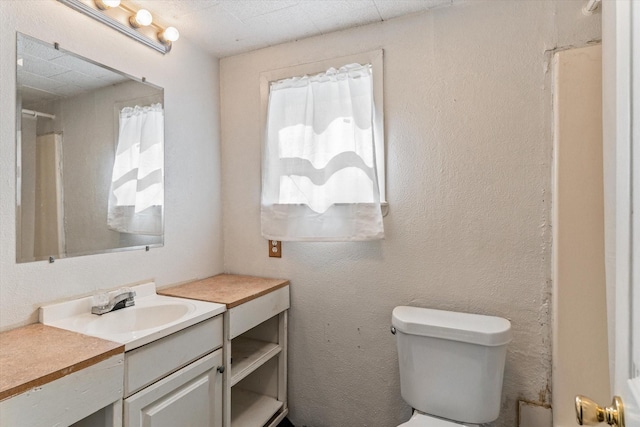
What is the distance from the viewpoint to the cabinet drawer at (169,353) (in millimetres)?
1093

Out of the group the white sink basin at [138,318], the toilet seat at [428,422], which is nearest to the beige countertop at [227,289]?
the white sink basin at [138,318]

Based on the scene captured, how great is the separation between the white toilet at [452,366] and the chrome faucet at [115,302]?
1169mm

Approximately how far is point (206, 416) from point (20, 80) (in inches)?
58.0

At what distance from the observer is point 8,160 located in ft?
3.91

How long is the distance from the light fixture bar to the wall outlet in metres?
1.17

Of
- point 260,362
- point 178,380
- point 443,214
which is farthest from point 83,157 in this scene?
point 443,214

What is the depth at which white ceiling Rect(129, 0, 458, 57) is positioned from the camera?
156cm

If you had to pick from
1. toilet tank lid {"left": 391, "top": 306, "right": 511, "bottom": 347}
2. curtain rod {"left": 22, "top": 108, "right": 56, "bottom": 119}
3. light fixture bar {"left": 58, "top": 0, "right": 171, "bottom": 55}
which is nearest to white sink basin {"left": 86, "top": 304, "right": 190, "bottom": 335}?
curtain rod {"left": 22, "top": 108, "right": 56, "bottom": 119}

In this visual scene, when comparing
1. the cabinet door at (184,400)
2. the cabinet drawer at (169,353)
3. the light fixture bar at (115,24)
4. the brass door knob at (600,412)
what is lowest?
the cabinet door at (184,400)

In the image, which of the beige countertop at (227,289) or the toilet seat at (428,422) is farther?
the beige countertop at (227,289)

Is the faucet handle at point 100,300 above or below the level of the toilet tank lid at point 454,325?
above

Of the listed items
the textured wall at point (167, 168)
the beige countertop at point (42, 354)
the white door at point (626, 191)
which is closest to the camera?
the white door at point (626, 191)

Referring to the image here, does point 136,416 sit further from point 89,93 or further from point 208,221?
point 89,93

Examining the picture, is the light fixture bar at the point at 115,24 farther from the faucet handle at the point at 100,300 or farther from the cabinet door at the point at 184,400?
the cabinet door at the point at 184,400
